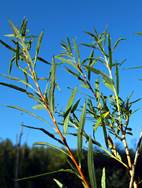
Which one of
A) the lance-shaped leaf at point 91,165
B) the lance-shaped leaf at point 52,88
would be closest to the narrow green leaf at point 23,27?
the lance-shaped leaf at point 52,88

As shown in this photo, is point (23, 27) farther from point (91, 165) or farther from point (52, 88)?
point (91, 165)

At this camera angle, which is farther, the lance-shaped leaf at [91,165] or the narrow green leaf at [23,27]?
the narrow green leaf at [23,27]

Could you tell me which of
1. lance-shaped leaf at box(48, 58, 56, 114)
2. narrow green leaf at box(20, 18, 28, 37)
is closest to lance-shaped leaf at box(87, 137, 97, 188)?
lance-shaped leaf at box(48, 58, 56, 114)

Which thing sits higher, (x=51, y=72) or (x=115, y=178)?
(x=51, y=72)

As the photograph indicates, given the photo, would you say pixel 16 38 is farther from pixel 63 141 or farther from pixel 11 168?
pixel 11 168

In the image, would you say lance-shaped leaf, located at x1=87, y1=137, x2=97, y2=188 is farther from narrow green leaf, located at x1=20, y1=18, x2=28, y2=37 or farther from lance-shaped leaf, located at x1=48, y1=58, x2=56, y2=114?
narrow green leaf, located at x1=20, y1=18, x2=28, y2=37

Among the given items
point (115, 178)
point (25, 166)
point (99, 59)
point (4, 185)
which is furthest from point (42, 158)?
point (99, 59)

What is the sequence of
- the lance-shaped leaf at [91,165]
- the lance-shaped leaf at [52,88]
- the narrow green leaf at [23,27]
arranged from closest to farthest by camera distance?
the lance-shaped leaf at [91,165] < the lance-shaped leaf at [52,88] < the narrow green leaf at [23,27]

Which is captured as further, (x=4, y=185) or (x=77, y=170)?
(x=4, y=185)

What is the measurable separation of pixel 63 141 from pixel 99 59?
323mm

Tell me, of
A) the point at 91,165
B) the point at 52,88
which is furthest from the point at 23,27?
the point at 91,165

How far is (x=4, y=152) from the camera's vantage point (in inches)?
811

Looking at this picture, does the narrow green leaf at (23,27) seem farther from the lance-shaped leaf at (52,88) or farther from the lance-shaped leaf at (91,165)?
the lance-shaped leaf at (91,165)

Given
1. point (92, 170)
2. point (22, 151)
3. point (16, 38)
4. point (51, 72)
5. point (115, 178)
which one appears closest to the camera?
point (92, 170)
